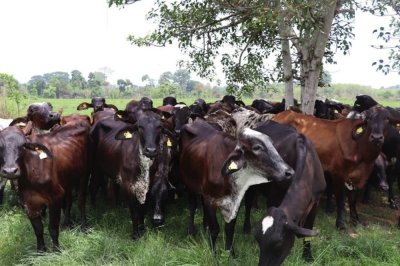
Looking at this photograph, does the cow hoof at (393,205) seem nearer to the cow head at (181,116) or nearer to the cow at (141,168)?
the cow head at (181,116)

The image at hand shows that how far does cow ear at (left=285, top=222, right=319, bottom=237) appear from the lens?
383cm

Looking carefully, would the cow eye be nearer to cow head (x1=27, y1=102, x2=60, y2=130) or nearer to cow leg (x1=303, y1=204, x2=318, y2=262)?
cow leg (x1=303, y1=204, x2=318, y2=262)

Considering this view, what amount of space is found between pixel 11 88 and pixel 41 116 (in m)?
17.3

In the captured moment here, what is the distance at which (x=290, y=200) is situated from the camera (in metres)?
4.34

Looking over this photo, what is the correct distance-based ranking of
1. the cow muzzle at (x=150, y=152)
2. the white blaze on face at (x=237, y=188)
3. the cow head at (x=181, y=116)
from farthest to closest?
the cow head at (x=181, y=116), the cow muzzle at (x=150, y=152), the white blaze on face at (x=237, y=188)

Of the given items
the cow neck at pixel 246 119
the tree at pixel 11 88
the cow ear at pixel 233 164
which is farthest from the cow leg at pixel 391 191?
the tree at pixel 11 88

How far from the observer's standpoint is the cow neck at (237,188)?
199 inches

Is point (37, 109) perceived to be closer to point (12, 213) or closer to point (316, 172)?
point (12, 213)

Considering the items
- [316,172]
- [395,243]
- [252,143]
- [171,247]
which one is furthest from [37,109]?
[395,243]

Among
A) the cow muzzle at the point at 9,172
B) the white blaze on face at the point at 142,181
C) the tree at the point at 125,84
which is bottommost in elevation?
the tree at the point at 125,84

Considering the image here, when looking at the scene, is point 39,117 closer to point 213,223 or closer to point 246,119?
point 213,223

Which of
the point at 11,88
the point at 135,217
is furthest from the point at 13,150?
the point at 11,88

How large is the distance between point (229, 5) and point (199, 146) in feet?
11.0

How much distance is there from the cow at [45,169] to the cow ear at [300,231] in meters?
2.85
